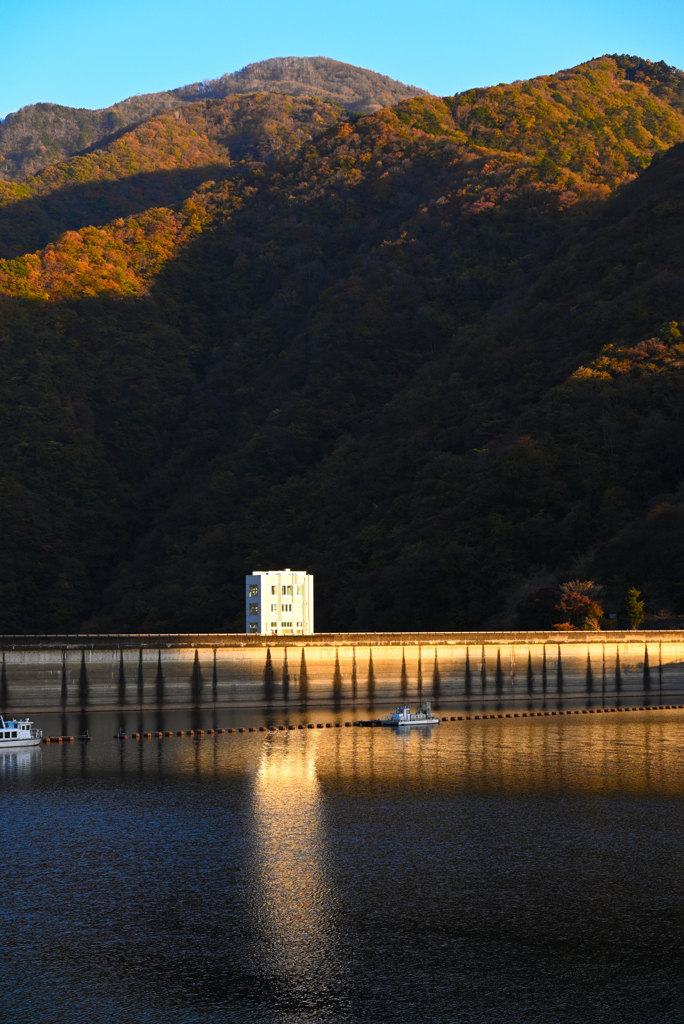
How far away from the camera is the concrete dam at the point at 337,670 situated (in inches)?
3927

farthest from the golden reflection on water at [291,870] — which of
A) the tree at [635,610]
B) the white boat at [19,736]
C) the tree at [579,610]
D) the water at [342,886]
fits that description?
the tree at [635,610]

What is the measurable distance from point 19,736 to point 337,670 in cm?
3482

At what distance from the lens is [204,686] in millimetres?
104125

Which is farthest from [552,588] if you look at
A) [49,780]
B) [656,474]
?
[49,780]

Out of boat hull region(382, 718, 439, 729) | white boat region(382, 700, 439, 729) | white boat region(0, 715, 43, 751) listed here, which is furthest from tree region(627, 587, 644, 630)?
white boat region(0, 715, 43, 751)

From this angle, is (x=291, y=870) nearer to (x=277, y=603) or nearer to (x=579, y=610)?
(x=277, y=603)

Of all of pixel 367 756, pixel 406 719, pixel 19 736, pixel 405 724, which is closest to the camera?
pixel 367 756

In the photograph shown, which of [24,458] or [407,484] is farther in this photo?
[24,458]

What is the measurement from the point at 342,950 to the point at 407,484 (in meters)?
137

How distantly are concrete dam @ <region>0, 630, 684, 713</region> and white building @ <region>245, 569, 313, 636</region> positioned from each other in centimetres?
1782

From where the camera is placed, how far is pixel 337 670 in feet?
359

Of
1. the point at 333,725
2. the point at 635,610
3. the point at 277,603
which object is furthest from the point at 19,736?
the point at 635,610

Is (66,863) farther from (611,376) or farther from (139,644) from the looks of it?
(611,376)

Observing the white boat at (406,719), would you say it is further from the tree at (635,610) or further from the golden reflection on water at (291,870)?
the tree at (635,610)
